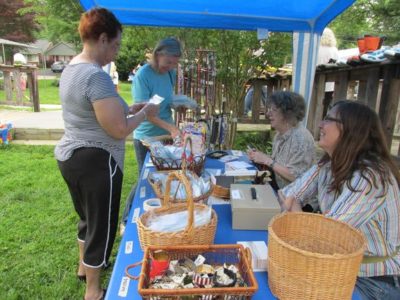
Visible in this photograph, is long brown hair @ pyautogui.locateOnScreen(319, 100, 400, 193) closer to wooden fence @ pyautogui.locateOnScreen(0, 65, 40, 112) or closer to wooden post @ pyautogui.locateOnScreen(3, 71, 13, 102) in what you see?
wooden fence @ pyautogui.locateOnScreen(0, 65, 40, 112)

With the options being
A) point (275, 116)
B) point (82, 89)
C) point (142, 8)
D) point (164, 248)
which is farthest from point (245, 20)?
point (164, 248)

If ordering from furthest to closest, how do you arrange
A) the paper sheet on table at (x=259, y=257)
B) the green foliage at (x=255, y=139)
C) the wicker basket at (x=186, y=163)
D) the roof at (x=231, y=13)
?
the green foliage at (x=255, y=139)
the roof at (x=231, y=13)
the wicker basket at (x=186, y=163)
the paper sheet on table at (x=259, y=257)

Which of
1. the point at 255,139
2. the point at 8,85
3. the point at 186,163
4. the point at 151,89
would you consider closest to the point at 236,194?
the point at 186,163

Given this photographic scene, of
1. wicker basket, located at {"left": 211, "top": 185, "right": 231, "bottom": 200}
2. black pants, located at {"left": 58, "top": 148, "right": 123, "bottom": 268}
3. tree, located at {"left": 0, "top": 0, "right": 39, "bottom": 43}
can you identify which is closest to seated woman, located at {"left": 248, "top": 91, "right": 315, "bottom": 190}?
wicker basket, located at {"left": 211, "top": 185, "right": 231, "bottom": 200}

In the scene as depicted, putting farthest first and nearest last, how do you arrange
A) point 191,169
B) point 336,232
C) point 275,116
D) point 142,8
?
Result: 1. point 142,8
2. point 275,116
3. point 191,169
4. point 336,232

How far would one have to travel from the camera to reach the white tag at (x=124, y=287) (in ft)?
3.54

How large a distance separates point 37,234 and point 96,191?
1.73 meters

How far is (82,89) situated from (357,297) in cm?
143

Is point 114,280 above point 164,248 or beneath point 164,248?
beneath

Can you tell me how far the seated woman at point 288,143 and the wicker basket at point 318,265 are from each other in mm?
1073

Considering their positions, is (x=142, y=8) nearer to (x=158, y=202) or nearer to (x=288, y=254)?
(x=158, y=202)

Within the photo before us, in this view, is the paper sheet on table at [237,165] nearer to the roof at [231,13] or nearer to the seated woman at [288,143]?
the seated woman at [288,143]

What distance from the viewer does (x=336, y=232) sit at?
3.94ft

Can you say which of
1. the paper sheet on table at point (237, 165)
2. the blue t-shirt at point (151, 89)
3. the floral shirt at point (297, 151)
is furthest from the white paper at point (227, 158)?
the blue t-shirt at point (151, 89)
